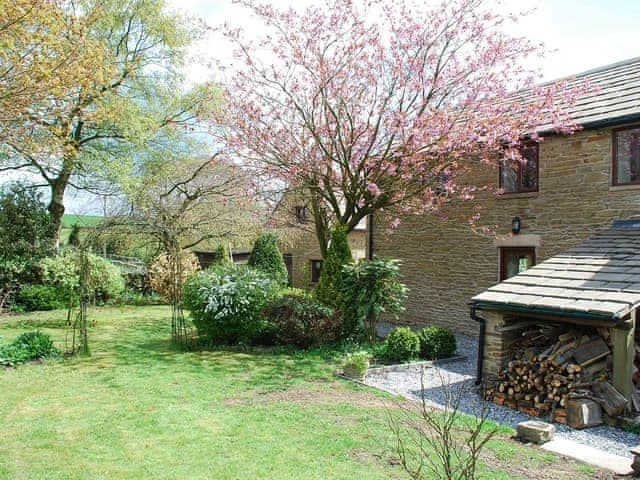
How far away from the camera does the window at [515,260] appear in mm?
12875

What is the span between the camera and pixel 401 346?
35.9 feet

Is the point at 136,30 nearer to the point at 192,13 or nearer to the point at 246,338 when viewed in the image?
the point at 192,13

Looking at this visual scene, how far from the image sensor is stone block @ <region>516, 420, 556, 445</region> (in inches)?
241

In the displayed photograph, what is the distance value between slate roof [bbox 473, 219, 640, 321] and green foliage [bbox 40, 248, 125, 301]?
13.2 metres

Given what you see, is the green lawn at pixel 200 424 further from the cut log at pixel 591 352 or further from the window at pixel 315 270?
the window at pixel 315 270

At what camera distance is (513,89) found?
1239 cm

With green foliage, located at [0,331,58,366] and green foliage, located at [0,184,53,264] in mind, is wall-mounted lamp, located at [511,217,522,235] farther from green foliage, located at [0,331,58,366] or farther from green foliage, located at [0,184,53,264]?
green foliage, located at [0,184,53,264]

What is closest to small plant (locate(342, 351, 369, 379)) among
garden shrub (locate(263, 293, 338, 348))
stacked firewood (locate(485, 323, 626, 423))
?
stacked firewood (locate(485, 323, 626, 423))

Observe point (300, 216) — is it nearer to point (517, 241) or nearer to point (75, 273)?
point (517, 241)

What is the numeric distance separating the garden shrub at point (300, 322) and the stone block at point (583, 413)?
20.1 feet

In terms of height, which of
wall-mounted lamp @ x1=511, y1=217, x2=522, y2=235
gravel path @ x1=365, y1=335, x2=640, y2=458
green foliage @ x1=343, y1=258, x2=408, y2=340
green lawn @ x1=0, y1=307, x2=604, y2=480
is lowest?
green lawn @ x1=0, y1=307, x2=604, y2=480

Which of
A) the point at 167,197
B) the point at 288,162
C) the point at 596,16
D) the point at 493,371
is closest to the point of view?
the point at 493,371

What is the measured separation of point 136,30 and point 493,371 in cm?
1841

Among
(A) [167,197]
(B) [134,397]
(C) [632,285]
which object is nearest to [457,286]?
(C) [632,285]
